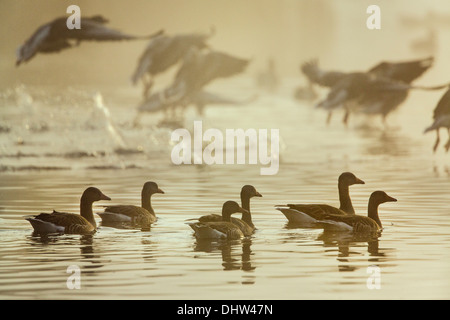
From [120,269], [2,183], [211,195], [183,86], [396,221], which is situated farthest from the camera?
[183,86]

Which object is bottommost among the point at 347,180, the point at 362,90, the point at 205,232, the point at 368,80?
the point at 205,232

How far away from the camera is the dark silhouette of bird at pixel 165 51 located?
47.3m

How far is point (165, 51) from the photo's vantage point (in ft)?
A: 159

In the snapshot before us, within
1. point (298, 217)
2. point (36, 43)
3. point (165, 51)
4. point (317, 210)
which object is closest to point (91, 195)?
point (298, 217)

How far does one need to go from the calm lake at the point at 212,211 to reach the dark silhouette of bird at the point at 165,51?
7.80 feet

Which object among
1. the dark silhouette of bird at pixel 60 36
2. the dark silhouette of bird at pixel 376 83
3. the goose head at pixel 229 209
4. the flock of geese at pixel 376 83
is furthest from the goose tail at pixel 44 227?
the dark silhouette of bird at pixel 376 83

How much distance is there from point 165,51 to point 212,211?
2499 centimetres

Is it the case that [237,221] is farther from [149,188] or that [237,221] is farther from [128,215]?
[149,188]

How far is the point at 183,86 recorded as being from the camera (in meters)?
54.1

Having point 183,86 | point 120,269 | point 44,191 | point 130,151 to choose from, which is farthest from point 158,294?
point 183,86

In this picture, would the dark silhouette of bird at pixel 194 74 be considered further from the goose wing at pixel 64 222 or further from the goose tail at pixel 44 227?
the goose tail at pixel 44 227

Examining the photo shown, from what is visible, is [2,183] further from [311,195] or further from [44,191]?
Result: [311,195]

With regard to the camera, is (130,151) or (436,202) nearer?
(436,202)
